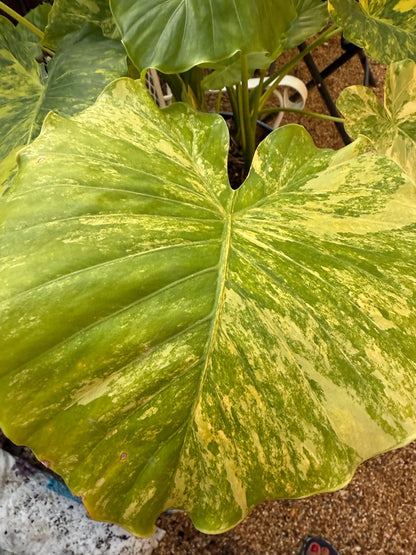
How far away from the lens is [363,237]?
0.58 metres

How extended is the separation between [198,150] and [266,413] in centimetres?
43

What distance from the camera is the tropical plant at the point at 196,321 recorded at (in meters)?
0.50

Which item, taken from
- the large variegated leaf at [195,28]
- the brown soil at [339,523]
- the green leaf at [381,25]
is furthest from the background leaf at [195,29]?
the brown soil at [339,523]

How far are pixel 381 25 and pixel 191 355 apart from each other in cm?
75

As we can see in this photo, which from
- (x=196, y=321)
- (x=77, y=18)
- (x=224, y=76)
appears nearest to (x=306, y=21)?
(x=224, y=76)

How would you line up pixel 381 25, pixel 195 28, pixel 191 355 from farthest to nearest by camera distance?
pixel 381 25 → pixel 195 28 → pixel 191 355

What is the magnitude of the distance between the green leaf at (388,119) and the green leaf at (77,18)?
0.49 metres

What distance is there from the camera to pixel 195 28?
637 mm

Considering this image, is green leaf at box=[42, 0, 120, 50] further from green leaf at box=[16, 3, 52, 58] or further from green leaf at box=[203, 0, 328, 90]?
green leaf at box=[203, 0, 328, 90]

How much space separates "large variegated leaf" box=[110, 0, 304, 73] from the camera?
62cm

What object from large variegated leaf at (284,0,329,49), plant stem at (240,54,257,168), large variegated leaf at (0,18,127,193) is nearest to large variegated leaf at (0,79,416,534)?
Answer: large variegated leaf at (0,18,127,193)

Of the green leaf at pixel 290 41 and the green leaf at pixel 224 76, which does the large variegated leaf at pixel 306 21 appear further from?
the green leaf at pixel 224 76

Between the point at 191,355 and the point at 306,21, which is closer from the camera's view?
the point at 191,355

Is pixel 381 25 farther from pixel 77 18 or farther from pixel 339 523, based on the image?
pixel 339 523
